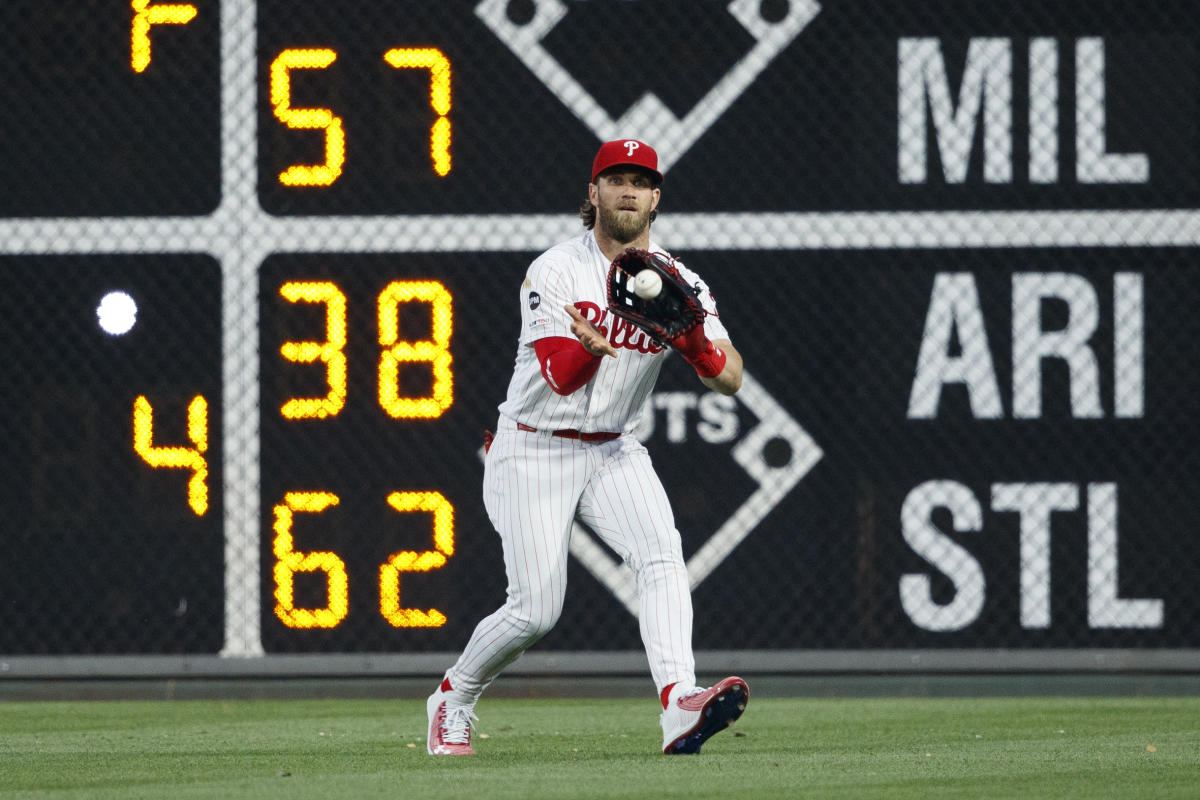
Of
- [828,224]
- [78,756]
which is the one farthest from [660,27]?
[78,756]

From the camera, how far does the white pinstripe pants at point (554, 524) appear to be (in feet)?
14.8

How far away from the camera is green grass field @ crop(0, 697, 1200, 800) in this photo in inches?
156

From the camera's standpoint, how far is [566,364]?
4.39 m

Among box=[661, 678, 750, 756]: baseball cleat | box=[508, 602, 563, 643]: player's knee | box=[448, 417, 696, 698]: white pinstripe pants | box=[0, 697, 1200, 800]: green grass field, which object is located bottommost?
box=[0, 697, 1200, 800]: green grass field

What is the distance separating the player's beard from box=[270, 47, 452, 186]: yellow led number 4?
162 cm

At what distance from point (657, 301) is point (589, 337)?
163 mm

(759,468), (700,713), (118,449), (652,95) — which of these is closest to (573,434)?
(700,713)

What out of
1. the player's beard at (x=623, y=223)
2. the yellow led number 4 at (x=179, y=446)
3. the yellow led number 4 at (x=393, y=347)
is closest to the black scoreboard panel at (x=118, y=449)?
the yellow led number 4 at (x=179, y=446)

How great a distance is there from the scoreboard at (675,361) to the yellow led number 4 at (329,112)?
1 centimetres

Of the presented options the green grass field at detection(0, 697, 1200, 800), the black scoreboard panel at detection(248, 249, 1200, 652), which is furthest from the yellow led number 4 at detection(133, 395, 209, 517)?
the green grass field at detection(0, 697, 1200, 800)

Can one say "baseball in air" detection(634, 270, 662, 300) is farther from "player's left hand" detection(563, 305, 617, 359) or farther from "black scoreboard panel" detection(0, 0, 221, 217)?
"black scoreboard panel" detection(0, 0, 221, 217)

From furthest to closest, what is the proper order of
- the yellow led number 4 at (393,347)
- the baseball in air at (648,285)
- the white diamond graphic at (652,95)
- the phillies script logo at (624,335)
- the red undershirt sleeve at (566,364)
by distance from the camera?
the white diamond graphic at (652,95) < the yellow led number 4 at (393,347) < the phillies script logo at (624,335) < the red undershirt sleeve at (566,364) < the baseball in air at (648,285)

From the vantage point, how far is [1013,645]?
243 inches

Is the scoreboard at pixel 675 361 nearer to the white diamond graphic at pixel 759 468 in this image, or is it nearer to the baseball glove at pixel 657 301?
the white diamond graphic at pixel 759 468
